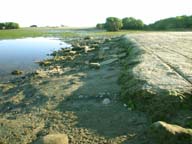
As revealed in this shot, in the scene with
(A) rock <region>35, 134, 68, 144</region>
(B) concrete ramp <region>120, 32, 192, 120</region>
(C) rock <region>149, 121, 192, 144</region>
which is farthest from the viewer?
(B) concrete ramp <region>120, 32, 192, 120</region>

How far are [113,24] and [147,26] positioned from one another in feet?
33.5

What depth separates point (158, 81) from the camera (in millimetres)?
11781

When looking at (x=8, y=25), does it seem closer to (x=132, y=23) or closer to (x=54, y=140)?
(x=132, y=23)

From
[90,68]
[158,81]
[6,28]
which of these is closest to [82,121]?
[158,81]

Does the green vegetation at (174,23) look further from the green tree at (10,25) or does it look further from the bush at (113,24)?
the green tree at (10,25)

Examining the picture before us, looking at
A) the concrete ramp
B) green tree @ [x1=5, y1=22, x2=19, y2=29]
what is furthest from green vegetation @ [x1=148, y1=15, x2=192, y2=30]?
the concrete ramp

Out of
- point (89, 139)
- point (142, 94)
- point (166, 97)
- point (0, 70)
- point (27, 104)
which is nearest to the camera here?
point (89, 139)

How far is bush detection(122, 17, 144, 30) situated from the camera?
97812 millimetres

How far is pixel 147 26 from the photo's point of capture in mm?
98250

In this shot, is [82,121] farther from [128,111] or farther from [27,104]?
[27,104]

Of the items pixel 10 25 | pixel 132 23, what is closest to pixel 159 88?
pixel 132 23

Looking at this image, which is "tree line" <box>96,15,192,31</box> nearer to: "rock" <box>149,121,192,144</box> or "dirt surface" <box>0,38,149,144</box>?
"dirt surface" <box>0,38,149,144</box>

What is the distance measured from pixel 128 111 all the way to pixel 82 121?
138 cm

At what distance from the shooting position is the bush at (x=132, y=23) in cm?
9781
